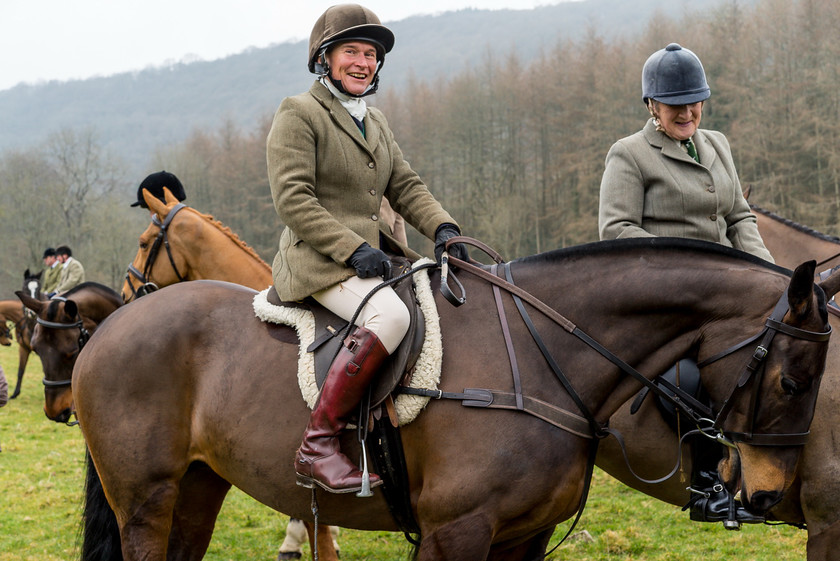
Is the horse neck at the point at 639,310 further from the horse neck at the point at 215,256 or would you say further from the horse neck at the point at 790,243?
the horse neck at the point at 215,256

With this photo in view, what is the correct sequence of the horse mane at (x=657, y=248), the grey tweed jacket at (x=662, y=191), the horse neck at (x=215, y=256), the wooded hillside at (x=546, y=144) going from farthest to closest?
the wooded hillside at (x=546, y=144) < the horse neck at (x=215, y=256) < the grey tweed jacket at (x=662, y=191) < the horse mane at (x=657, y=248)

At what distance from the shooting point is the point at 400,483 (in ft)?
10.6

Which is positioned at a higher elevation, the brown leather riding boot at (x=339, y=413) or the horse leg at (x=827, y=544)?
the brown leather riding boot at (x=339, y=413)

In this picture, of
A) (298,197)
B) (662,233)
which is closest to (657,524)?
(662,233)

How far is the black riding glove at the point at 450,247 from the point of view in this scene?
349 cm

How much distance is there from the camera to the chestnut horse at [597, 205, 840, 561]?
356 centimetres

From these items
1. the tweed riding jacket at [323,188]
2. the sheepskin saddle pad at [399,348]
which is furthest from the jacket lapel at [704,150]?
the sheepskin saddle pad at [399,348]

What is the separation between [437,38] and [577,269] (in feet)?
521

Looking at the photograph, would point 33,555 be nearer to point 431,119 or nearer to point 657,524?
point 657,524

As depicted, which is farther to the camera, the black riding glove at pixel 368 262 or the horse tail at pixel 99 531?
the horse tail at pixel 99 531

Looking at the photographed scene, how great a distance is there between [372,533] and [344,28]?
5.21 meters

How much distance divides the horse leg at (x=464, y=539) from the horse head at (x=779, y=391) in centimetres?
102

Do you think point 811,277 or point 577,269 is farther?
point 577,269

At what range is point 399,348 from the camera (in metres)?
3.22
